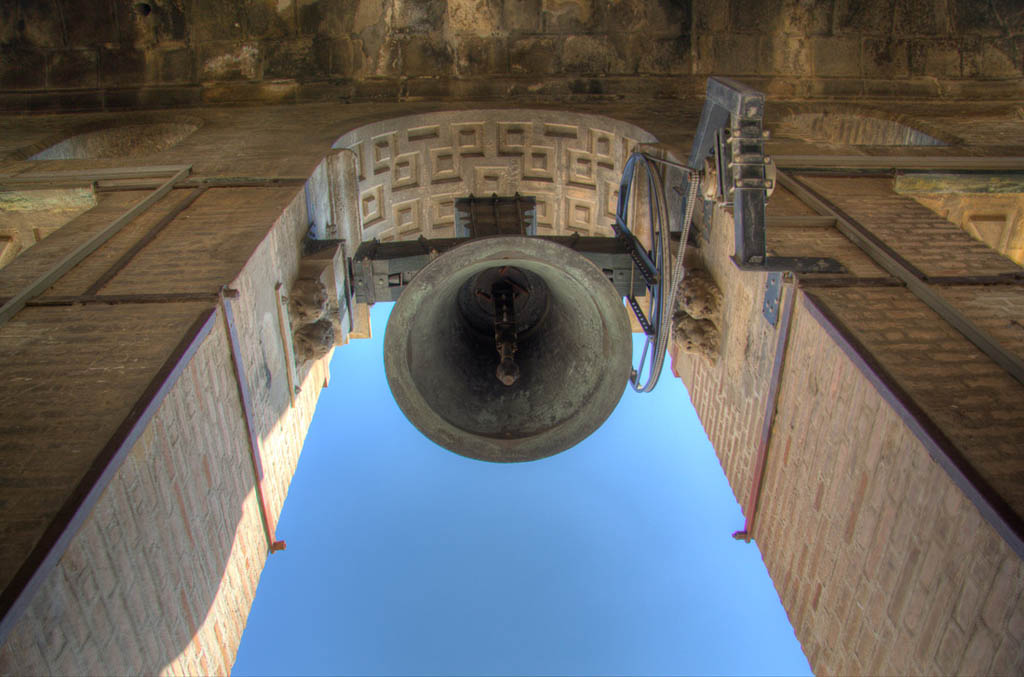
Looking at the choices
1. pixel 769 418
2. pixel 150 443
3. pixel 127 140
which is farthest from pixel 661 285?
pixel 127 140

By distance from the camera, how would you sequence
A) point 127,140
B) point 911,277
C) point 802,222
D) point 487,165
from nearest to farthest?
point 911,277 → point 802,222 → point 487,165 → point 127,140

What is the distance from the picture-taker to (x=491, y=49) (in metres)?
9.69

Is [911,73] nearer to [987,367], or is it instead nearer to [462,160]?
[462,160]

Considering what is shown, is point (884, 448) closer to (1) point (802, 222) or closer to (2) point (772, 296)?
(2) point (772, 296)

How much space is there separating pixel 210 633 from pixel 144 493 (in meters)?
1.30

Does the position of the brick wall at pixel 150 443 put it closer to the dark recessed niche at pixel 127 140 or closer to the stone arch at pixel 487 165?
the stone arch at pixel 487 165

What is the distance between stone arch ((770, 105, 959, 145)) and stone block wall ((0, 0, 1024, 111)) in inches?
14.6

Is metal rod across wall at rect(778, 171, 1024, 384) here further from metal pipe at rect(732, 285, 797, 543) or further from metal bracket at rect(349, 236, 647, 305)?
metal bracket at rect(349, 236, 647, 305)

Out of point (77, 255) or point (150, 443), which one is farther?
point (77, 255)

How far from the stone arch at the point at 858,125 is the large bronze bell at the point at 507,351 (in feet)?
13.4

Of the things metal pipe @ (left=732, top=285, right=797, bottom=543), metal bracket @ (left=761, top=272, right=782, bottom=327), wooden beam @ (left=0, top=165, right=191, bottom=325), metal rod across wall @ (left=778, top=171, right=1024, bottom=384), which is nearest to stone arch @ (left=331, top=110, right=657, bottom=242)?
wooden beam @ (left=0, top=165, right=191, bottom=325)

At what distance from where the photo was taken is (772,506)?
5039 millimetres

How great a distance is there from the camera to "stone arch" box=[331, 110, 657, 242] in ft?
29.0

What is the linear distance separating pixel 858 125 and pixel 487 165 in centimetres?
493
